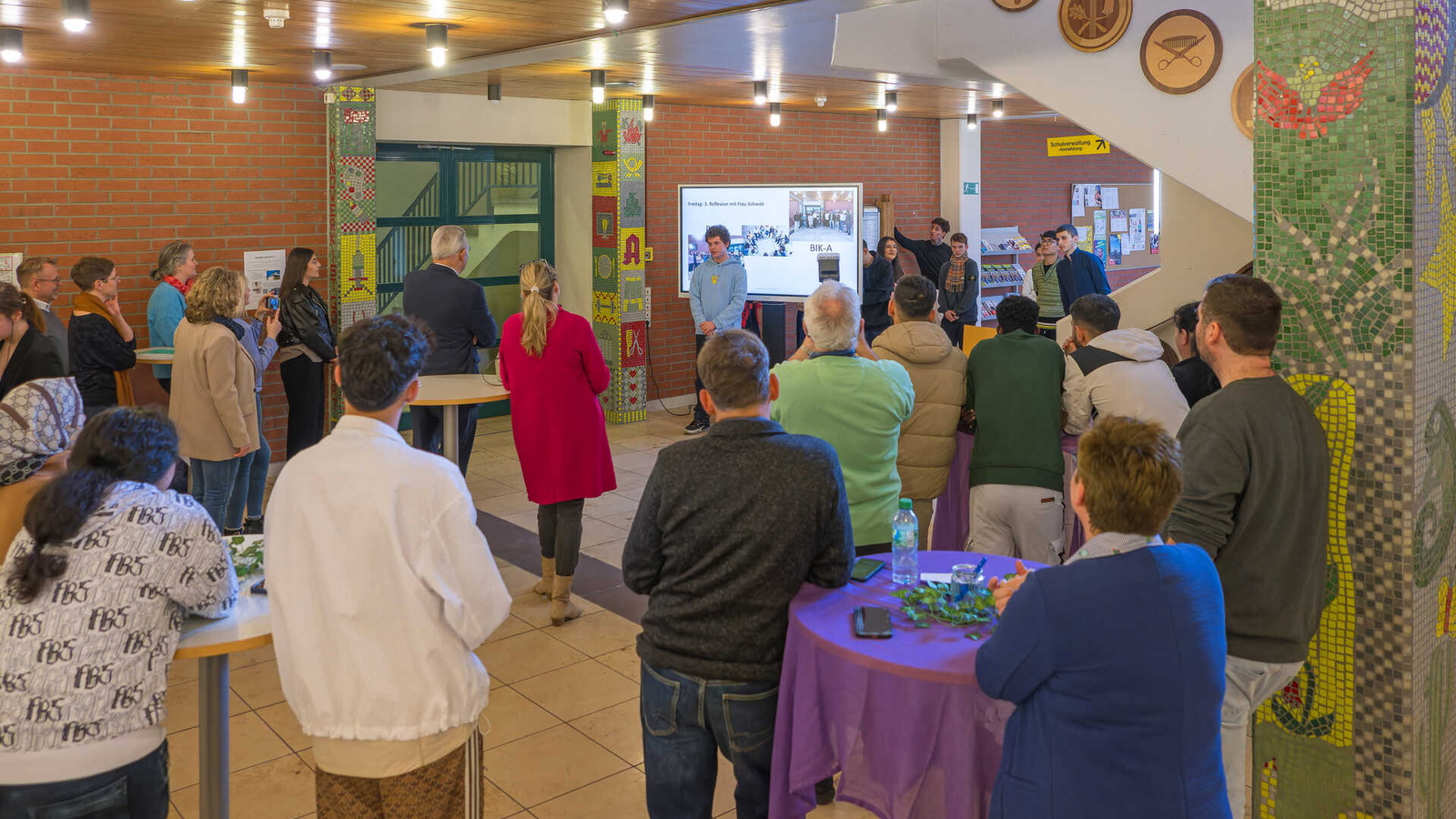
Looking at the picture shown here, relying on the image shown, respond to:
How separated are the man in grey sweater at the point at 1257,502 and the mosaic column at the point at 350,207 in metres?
7.05

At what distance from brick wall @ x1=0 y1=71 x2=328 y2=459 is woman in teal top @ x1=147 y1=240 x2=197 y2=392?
0.79 metres

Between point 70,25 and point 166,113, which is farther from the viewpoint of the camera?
point 166,113

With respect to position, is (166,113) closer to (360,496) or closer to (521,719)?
(521,719)

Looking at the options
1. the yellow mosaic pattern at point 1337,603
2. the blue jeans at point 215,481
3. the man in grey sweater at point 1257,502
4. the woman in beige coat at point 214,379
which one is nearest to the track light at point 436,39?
the woman in beige coat at point 214,379

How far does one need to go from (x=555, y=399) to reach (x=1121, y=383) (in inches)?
91.1

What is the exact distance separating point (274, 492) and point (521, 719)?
2.21 metres

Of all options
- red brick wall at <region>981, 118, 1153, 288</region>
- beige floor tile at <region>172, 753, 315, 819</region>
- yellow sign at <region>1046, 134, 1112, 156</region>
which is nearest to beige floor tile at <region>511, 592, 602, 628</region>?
beige floor tile at <region>172, 753, 315, 819</region>

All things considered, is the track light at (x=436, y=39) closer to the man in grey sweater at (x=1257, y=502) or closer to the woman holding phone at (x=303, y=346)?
the woman holding phone at (x=303, y=346)

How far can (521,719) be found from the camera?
4.38 metres

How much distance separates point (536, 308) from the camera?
4.90 metres

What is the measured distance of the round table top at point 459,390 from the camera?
18.4 ft

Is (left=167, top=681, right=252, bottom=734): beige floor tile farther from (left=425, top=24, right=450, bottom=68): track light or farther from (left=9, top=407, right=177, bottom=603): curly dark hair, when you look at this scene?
(left=425, top=24, right=450, bottom=68): track light

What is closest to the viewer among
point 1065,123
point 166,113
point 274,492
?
point 274,492

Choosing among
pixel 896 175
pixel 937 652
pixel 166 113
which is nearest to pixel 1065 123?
pixel 896 175
